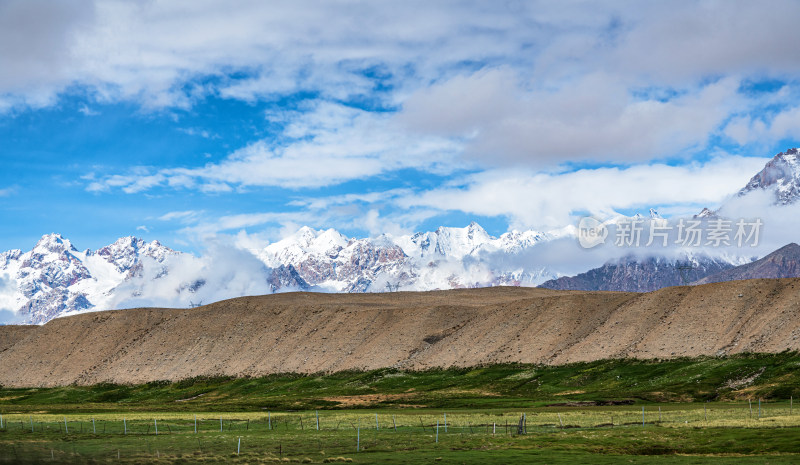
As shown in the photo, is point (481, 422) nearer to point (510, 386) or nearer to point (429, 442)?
point (429, 442)

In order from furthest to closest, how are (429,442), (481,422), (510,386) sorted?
(510,386) → (481,422) → (429,442)

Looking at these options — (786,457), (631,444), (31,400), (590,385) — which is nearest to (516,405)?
(590,385)

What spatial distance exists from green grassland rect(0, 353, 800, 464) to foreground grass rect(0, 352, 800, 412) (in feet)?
1.27

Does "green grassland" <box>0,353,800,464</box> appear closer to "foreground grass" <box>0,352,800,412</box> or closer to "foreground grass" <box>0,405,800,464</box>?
"foreground grass" <box>0,405,800,464</box>

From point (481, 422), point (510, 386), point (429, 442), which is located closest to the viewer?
point (429, 442)

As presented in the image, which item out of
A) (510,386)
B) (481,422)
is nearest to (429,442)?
(481,422)

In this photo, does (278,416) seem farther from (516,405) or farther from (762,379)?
(762,379)

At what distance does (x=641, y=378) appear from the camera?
463 feet

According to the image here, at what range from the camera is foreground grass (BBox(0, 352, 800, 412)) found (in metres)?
124

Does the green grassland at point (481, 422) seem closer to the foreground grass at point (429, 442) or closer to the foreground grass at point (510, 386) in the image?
the foreground grass at point (429, 442)

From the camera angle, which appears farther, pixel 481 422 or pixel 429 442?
pixel 481 422

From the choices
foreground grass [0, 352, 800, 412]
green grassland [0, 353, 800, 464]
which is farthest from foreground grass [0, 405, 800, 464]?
foreground grass [0, 352, 800, 412]

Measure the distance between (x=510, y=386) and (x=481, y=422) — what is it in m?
59.5

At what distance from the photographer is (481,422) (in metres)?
93.8
